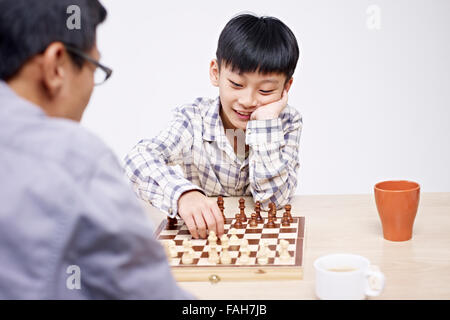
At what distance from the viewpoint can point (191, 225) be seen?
151cm

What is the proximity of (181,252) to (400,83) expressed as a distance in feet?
9.32

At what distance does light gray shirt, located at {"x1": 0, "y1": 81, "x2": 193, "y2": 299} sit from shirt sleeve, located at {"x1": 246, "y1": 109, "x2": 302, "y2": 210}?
3.32ft

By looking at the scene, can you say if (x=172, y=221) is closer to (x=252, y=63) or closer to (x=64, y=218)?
(x=252, y=63)

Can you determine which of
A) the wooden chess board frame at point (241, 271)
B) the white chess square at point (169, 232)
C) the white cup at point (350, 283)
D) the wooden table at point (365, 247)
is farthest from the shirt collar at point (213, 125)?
the white cup at point (350, 283)

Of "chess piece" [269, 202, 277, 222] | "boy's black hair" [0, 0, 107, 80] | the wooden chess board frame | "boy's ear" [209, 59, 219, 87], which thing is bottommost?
the wooden chess board frame

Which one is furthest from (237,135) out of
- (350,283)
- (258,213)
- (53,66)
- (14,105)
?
(14,105)

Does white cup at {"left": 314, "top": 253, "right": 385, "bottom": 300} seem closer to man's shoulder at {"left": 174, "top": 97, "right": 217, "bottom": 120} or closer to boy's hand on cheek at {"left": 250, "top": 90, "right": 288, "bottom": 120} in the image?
boy's hand on cheek at {"left": 250, "top": 90, "right": 288, "bottom": 120}

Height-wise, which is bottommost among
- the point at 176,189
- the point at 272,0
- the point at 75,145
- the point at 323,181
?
the point at 323,181

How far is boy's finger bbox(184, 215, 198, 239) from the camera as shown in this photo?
1497mm

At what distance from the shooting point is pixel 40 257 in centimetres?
74

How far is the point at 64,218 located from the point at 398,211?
89 centimetres

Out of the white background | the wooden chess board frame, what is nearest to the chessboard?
the wooden chess board frame
